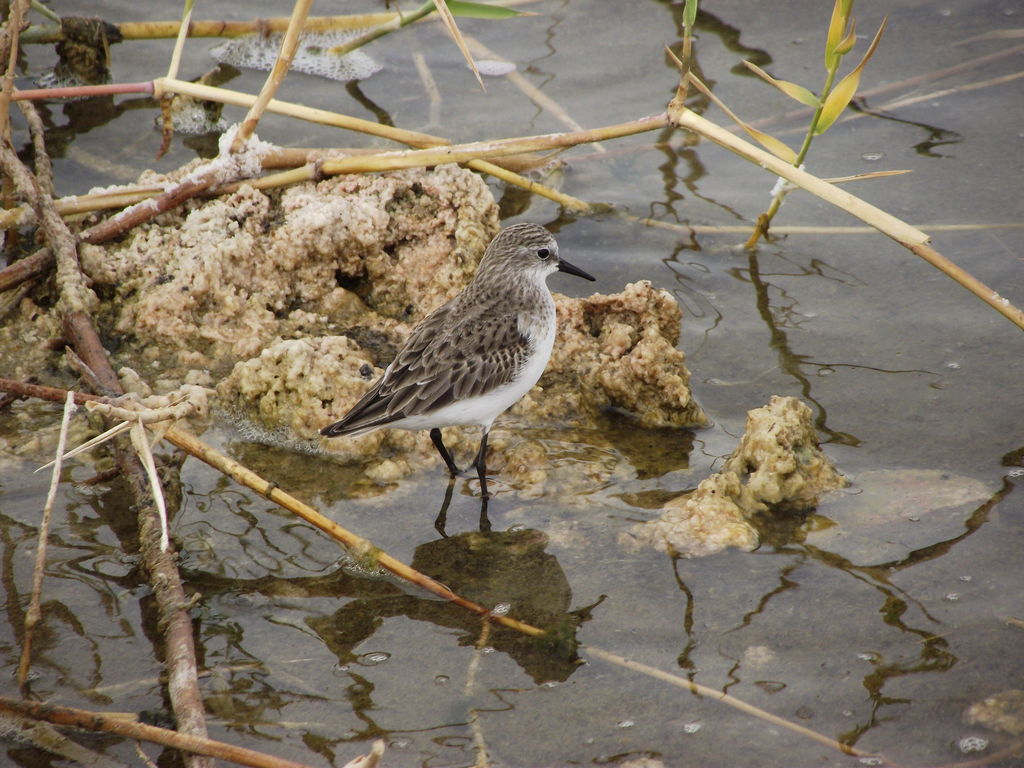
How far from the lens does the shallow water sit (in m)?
3.34

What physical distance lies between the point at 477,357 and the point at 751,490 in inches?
51.7

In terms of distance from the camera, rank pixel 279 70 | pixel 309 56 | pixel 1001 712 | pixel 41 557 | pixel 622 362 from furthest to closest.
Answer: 1. pixel 309 56
2. pixel 279 70
3. pixel 622 362
4. pixel 1001 712
5. pixel 41 557

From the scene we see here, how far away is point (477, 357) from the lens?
4.54m

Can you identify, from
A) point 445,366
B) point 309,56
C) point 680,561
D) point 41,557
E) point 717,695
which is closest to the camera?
point 41,557

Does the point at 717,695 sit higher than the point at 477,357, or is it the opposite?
the point at 477,357

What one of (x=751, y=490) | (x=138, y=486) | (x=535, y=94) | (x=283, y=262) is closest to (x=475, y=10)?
(x=535, y=94)

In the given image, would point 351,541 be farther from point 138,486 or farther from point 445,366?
point 445,366

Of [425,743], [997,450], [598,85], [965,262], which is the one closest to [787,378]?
[997,450]

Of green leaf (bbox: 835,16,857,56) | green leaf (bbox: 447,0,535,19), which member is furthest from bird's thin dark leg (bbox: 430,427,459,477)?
green leaf (bbox: 835,16,857,56)

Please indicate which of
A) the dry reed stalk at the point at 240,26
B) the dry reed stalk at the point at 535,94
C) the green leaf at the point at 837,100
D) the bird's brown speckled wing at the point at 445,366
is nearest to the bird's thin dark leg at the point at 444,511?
the bird's brown speckled wing at the point at 445,366

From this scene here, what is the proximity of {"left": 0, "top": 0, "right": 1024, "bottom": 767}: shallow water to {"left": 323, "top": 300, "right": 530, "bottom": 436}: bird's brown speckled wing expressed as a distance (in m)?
0.43

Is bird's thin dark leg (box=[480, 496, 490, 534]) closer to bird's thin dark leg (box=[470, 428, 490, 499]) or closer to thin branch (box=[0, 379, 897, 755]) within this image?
bird's thin dark leg (box=[470, 428, 490, 499])

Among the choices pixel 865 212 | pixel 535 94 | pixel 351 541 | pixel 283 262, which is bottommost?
pixel 351 541

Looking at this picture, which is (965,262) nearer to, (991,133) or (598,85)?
(991,133)
